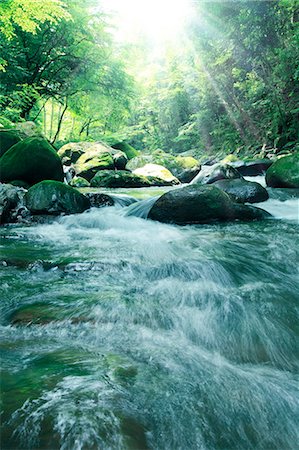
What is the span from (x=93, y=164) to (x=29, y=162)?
444 centimetres

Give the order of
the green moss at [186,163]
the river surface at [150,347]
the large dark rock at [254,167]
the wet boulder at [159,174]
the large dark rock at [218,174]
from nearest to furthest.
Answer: the river surface at [150,347] → the large dark rock at [218,174] → the wet boulder at [159,174] → the large dark rock at [254,167] → the green moss at [186,163]

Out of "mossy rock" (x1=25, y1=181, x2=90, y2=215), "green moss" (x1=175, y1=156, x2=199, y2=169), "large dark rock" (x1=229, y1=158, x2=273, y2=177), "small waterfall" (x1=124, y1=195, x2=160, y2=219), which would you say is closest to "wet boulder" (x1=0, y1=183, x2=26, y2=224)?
"mossy rock" (x1=25, y1=181, x2=90, y2=215)

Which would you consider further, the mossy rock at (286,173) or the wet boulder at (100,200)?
the mossy rock at (286,173)

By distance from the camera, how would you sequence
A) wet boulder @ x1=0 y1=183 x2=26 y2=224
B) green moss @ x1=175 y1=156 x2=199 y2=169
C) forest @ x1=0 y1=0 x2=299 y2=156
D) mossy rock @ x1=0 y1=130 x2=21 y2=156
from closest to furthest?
wet boulder @ x1=0 y1=183 x2=26 y2=224, mossy rock @ x1=0 y1=130 x2=21 y2=156, forest @ x1=0 y1=0 x2=299 y2=156, green moss @ x1=175 y1=156 x2=199 y2=169

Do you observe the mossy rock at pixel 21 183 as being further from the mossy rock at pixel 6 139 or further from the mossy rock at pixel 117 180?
the mossy rock at pixel 117 180

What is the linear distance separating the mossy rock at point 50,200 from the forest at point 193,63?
2.77m

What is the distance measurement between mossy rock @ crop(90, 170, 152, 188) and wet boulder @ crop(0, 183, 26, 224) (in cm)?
546

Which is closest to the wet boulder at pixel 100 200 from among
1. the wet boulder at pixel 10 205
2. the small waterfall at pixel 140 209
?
the small waterfall at pixel 140 209

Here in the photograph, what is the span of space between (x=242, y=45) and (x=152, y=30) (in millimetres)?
9200

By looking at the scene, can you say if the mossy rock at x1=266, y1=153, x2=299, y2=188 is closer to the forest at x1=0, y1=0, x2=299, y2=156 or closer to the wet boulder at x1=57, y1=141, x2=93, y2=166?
the forest at x1=0, y1=0, x2=299, y2=156

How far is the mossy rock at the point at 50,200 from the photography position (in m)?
6.55

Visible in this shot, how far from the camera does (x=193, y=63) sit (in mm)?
23016

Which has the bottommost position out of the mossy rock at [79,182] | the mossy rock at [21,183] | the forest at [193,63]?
the mossy rock at [79,182]

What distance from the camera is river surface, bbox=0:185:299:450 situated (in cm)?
143
